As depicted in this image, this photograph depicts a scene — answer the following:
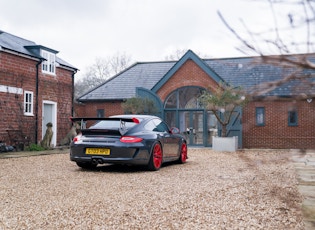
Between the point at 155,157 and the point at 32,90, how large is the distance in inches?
423

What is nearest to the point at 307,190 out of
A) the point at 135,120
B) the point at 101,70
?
the point at 135,120

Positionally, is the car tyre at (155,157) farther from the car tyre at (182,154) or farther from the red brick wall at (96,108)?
the red brick wall at (96,108)

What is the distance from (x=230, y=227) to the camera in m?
3.79

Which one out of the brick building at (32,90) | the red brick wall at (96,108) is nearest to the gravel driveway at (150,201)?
the brick building at (32,90)

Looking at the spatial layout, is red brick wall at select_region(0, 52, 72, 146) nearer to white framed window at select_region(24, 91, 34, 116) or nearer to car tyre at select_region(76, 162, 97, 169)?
white framed window at select_region(24, 91, 34, 116)

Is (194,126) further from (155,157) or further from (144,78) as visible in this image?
(155,157)

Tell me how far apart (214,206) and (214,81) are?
1474 cm

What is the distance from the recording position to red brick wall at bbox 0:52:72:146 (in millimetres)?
15664

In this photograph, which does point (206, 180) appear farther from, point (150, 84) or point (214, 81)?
point (150, 84)

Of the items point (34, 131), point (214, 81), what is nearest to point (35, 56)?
point (34, 131)

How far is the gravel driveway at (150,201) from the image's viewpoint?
3.93 meters

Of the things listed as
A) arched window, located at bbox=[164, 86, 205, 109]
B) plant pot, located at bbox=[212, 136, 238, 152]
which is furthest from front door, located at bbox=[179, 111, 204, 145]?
plant pot, located at bbox=[212, 136, 238, 152]

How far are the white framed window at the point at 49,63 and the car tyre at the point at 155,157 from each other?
11560mm

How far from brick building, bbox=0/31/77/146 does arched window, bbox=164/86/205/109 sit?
5606 millimetres
